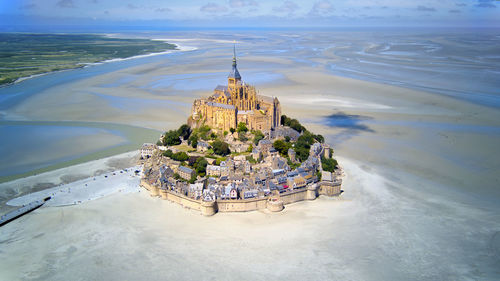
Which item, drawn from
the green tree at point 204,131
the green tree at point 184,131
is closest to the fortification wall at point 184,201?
the green tree at point 204,131

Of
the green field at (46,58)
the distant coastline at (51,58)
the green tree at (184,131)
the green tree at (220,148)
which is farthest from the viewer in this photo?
the green field at (46,58)

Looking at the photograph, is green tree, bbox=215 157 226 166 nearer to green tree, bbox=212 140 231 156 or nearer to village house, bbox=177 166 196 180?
green tree, bbox=212 140 231 156

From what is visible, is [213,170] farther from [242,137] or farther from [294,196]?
[294,196]

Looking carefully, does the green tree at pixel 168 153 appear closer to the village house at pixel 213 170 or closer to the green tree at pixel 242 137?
the village house at pixel 213 170

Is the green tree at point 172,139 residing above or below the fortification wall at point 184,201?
above

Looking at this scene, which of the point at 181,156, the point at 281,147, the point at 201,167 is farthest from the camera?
the point at 281,147

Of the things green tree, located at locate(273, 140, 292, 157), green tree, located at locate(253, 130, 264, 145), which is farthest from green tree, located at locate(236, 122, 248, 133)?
green tree, located at locate(273, 140, 292, 157)

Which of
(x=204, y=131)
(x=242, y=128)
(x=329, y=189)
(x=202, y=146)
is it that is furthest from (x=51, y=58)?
(x=329, y=189)
